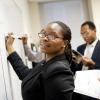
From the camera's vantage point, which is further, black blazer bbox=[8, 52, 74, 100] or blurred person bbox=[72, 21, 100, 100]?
blurred person bbox=[72, 21, 100, 100]

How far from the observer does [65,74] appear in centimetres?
101

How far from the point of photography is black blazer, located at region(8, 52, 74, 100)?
0.98 meters

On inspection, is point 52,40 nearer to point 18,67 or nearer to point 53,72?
point 53,72

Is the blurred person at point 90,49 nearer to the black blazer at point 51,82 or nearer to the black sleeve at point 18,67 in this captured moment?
the black sleeve at point 18,67

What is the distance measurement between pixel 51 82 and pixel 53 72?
4cm

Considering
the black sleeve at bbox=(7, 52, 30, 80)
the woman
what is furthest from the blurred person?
the woman

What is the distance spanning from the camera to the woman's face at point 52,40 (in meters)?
1.09

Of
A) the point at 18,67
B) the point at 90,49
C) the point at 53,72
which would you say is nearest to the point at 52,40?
Answer: the point at 53,72

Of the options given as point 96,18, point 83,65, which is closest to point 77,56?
point 83,65

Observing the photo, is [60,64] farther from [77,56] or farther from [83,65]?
[83,65]

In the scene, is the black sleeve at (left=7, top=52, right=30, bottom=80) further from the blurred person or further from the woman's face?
the blurred person

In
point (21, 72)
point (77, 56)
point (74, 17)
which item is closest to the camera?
point (21, 72)

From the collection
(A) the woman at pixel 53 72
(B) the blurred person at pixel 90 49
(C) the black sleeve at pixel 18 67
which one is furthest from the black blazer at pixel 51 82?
(B) the blurred person at pixel 90 49

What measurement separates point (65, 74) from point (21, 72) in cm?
52
